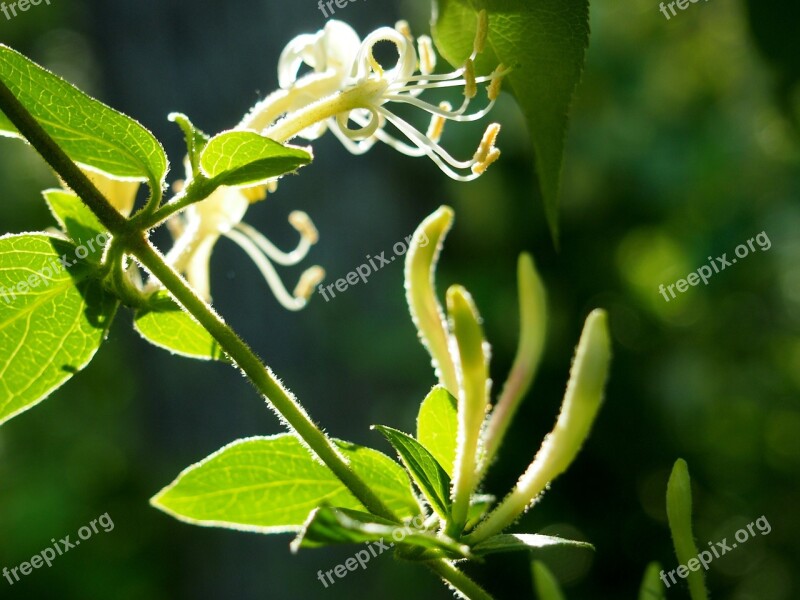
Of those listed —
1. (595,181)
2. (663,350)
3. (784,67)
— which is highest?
(784,67)

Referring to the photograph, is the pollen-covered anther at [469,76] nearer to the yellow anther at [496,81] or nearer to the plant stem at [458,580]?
the yellow anther at [496,81]

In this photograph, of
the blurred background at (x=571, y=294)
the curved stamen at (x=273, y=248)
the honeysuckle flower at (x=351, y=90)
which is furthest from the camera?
the blurred background at (x=571, y=294)


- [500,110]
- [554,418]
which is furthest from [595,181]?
[554,418]

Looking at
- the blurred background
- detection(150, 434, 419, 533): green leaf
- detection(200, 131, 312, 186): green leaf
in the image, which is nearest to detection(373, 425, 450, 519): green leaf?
detection(150, 434, 419, 533): green leaf

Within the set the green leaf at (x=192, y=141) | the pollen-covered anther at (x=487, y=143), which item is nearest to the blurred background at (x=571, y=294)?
the pollen-covered anther at (x=487, y=143)

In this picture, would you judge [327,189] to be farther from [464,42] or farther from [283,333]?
[464,42]

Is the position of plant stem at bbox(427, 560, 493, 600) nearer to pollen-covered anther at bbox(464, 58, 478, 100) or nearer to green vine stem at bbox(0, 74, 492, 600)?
green vine stem at bbox(0, 74, 492, 600)

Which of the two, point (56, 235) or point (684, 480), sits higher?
point (56, 235)
